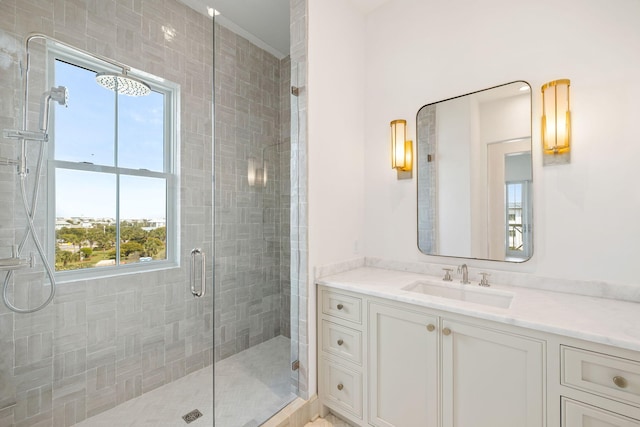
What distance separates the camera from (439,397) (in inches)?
55.6

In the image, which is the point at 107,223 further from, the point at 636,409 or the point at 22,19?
the point at 636,409

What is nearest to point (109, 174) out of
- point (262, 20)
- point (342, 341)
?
point (262, 20)

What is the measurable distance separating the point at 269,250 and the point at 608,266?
1.98m

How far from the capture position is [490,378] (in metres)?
1.27

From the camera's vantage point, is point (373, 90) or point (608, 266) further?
point (373, 90)

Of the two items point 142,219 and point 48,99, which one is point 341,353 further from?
point 48,99

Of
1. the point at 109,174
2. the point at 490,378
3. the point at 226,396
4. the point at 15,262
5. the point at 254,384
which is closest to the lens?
the point at 490,378

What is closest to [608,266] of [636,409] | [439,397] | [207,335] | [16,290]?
[636,409]

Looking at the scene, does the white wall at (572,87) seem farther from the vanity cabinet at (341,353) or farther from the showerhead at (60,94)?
the showerhead at (60,94)

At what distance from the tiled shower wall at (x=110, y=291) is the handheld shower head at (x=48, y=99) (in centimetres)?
3

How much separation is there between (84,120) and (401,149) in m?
1.96

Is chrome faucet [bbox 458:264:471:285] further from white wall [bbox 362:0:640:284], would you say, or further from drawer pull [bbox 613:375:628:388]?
drawer pull [bbox 613:375:628:388]

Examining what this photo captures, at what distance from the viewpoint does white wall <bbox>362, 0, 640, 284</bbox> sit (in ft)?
4.70

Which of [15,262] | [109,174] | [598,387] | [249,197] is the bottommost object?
[598,387]
